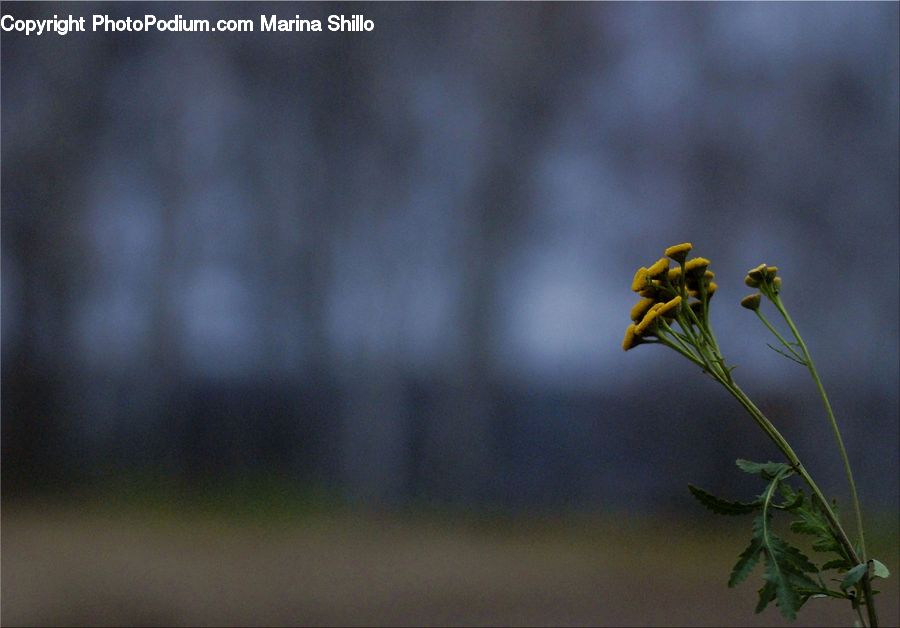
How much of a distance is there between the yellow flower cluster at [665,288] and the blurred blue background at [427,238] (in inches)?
33.4

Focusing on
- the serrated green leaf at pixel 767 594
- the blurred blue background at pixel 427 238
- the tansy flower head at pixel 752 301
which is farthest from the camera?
the blurred blue background at pixel 427 238

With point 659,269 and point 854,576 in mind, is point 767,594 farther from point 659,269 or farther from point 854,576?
point 659,269

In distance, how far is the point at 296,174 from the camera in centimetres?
137

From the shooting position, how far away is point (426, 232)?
1357 millimetres

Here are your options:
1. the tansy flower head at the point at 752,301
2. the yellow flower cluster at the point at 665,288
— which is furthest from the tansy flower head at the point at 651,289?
the tansy flower head at the point at 752,301

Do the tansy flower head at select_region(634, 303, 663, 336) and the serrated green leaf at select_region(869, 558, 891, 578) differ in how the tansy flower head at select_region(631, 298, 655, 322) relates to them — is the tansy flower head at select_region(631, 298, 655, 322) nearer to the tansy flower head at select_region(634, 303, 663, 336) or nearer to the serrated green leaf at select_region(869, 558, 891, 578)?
the tansy flower head at select_region(634, 303, 663, 336)

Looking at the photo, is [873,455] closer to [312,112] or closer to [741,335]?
[741,335]

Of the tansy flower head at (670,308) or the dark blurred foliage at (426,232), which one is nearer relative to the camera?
the tansy flower head at (670,308)

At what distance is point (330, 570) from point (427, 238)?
625 mm

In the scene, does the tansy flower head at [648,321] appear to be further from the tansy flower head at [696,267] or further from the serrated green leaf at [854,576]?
the serrated green leaf at [854,576]

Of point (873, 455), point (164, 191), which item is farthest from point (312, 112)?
point (873, 455)

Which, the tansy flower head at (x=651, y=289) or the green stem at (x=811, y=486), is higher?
the tansy flower head at (x=651, y=289)

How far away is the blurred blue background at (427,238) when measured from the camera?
1.29 metres

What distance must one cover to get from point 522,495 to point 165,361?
692mm
